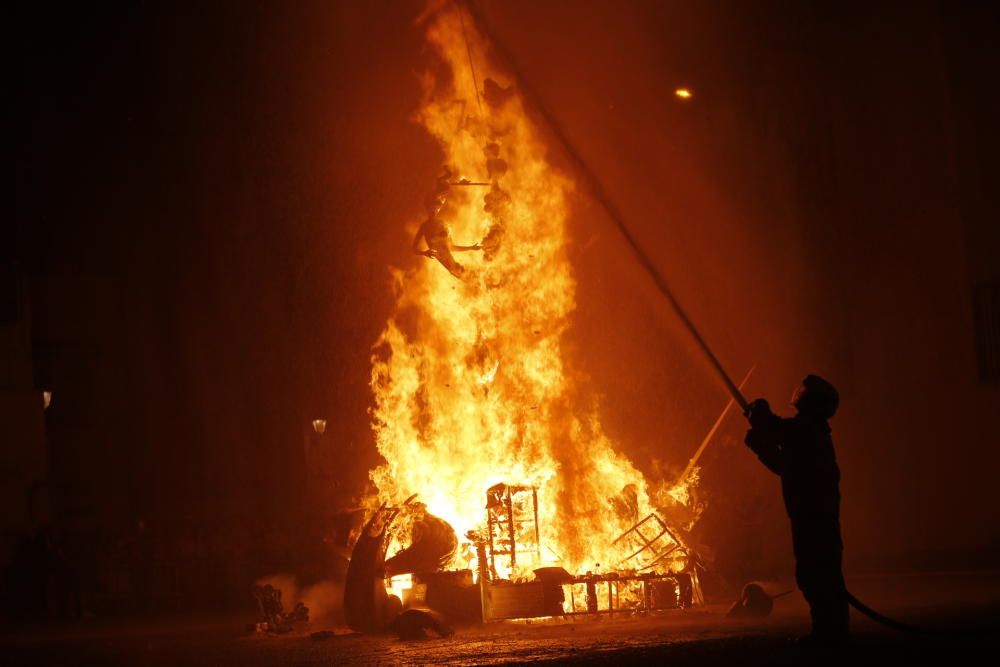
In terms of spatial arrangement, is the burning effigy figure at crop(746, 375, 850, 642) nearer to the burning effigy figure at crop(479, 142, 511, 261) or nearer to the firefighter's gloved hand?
the firefighter's gloved hand

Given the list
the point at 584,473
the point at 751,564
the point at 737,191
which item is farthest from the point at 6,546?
the point at 737,191

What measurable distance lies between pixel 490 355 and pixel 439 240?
1655 millimetres

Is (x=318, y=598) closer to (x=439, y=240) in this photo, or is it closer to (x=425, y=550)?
(x=425, y=550)

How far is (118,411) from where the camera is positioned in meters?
30.3

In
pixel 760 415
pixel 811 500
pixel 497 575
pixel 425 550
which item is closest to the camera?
pixel 760 415

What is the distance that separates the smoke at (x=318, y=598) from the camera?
46.3ft

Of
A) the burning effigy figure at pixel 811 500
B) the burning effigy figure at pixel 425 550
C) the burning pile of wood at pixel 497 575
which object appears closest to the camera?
the burning effigy figure at pixel 811 500

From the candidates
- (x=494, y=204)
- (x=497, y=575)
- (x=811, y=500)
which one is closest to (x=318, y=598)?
(x=497, y=575)

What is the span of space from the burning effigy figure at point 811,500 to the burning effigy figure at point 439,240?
22.2ft

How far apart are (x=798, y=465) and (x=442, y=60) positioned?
29.7 ft

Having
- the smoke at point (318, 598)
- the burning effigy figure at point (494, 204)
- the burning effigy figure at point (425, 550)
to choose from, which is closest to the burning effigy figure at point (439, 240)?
the burning effigy figure at point (494, 204)

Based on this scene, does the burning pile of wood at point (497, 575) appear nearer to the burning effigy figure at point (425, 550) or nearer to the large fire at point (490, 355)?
the burning effigy figure at point (425, 550)

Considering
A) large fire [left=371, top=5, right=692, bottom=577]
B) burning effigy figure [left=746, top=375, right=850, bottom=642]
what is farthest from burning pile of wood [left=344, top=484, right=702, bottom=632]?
burning effigy figure [left=746, top=375, right=850, bottom=642]

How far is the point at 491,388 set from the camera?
1441 centimetres
